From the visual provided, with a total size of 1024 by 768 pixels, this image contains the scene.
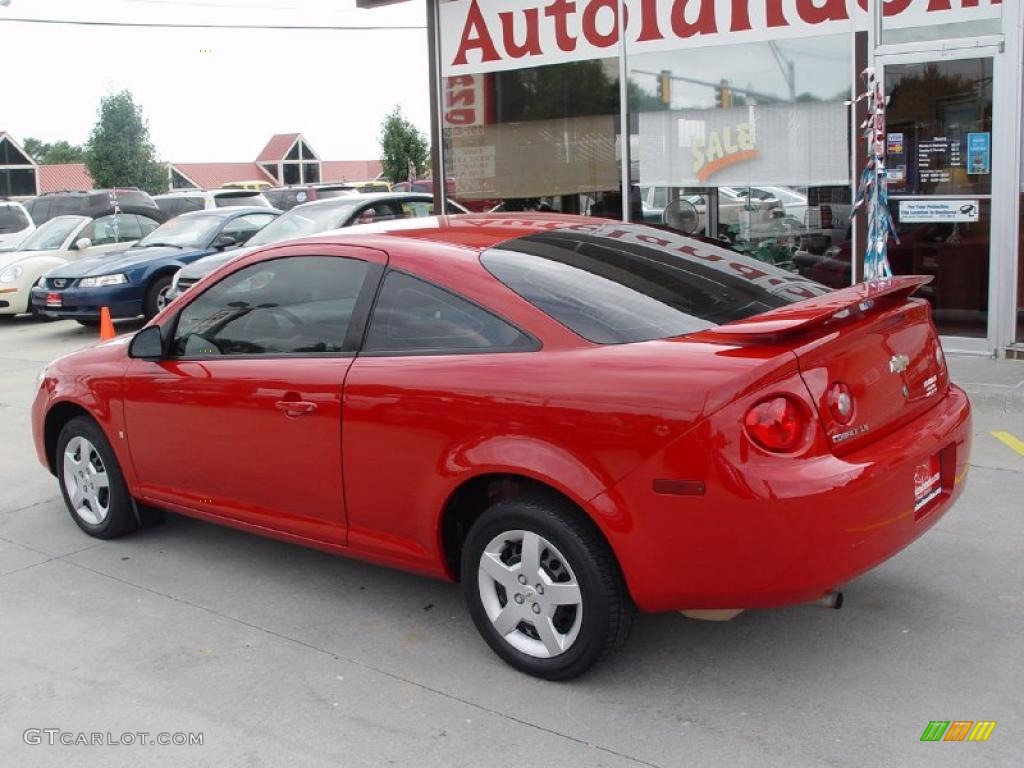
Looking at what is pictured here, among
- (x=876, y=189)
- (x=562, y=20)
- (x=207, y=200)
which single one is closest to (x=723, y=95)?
(x=562, y=20)

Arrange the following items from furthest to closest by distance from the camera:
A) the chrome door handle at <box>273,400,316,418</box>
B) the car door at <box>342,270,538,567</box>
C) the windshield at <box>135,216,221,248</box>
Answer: the windshield at <box>135,216,221,248</box>, the chrome door handle at <box>273,400,316,418</box>, the car door at <box>342,270,538,567</box>

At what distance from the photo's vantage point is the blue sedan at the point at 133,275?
45.2ft

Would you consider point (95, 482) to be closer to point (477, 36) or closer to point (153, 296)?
point (477, 36)

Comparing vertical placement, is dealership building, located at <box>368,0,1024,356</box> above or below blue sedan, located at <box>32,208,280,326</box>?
above

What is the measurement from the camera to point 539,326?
386 centimetres

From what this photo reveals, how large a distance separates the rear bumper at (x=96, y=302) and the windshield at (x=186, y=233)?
1.32m

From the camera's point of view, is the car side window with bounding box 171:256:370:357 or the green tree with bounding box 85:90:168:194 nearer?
the car side window with bounding box 171:256:370:357

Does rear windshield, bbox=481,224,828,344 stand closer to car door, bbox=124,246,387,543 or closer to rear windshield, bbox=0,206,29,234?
car door, bbox=124,246,387,543

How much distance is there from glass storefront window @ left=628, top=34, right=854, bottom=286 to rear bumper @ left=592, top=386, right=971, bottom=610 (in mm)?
6475

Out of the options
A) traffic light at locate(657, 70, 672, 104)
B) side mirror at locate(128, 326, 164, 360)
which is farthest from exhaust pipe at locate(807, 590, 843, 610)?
traffic light at locate(657, 70, 672, 104)

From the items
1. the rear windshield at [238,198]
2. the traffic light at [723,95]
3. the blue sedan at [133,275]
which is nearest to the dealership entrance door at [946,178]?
the traffic light at [723,95]

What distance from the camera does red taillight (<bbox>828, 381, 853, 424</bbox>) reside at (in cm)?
348

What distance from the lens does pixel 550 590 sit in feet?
12.4

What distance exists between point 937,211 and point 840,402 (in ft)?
20.7
